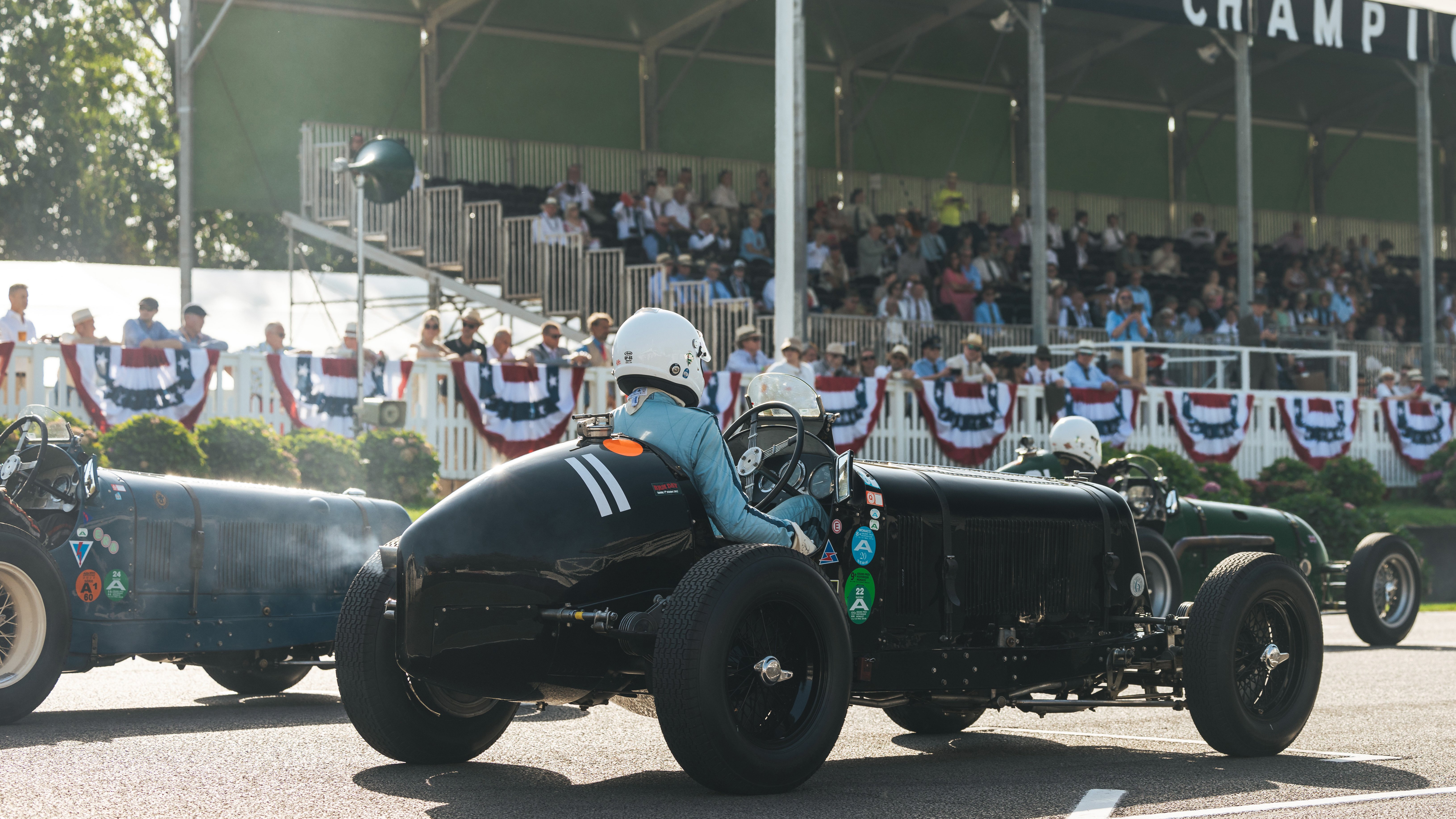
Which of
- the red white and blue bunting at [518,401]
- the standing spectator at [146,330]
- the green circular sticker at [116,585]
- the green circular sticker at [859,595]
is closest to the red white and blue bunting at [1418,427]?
the red white and blue bunting at [518,401]

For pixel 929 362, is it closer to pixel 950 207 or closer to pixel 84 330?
pixel 950 207

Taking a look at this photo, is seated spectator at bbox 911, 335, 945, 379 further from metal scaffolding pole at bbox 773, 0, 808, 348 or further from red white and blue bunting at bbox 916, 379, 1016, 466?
metal scaffolding pole at bbox 773, 0, 808, 348

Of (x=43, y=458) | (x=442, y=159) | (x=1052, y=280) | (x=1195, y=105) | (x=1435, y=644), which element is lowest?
(x=1435, y=644)

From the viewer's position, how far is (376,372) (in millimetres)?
17109

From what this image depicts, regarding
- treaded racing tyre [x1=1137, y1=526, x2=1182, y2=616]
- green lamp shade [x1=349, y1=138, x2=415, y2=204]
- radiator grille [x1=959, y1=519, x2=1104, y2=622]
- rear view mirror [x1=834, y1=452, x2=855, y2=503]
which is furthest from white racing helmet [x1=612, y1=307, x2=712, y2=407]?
green lamp shade [x1=349, y1=138, x2=415, y2=204]

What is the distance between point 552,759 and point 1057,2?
62.4 ft

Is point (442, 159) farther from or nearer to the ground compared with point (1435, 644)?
farther from the ground

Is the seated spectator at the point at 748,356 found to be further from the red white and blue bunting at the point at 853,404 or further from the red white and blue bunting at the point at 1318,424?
the red white and blue bunting at the point at 1318,424

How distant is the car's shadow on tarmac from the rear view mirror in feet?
3.41

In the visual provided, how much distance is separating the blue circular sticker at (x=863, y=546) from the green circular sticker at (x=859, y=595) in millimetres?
39

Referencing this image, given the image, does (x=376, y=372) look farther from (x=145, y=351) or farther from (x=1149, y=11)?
(x=1149, y=11)

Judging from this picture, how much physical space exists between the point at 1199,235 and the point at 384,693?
31117 millimetres

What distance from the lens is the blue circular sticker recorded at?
6.44m

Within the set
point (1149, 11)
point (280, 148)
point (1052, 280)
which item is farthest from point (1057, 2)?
point (280, 148)
